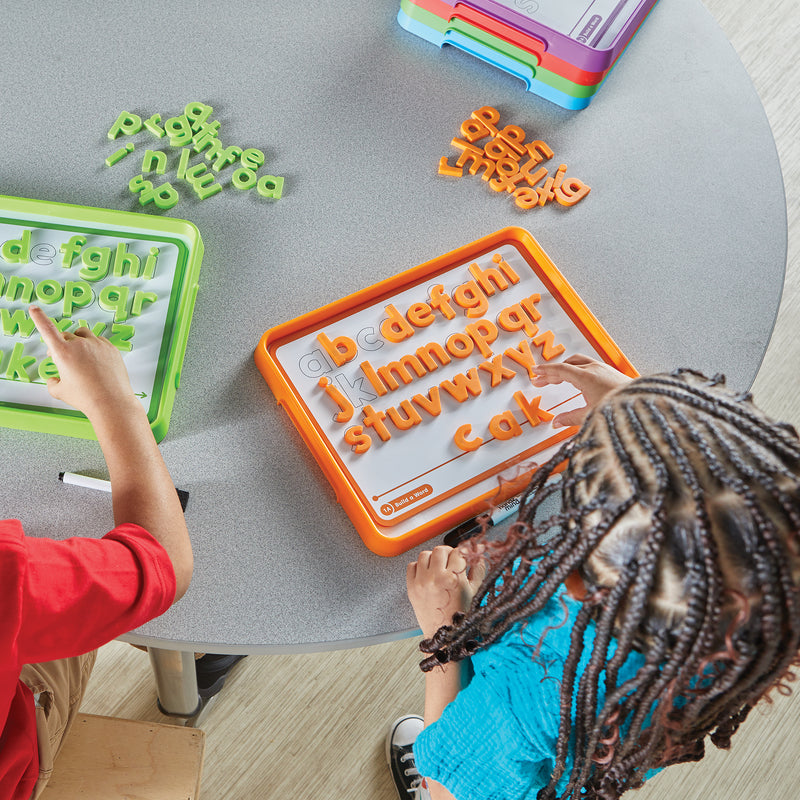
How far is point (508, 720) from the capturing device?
72 cm

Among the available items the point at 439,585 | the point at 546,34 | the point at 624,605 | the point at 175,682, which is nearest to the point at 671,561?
the point at 624,605

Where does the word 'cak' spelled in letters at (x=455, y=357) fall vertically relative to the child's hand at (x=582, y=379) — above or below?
below

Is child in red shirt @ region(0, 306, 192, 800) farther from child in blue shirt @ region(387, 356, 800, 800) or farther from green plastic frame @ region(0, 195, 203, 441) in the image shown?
child in blue shirt @ region(387, 356, 800, 800)

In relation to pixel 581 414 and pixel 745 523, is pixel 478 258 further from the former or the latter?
pixel 745 523

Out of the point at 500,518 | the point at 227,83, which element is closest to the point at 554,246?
the point at 500,518

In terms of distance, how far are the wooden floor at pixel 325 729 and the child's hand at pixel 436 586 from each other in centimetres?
63

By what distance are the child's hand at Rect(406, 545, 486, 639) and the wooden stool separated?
336 millimetres

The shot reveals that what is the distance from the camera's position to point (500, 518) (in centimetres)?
78

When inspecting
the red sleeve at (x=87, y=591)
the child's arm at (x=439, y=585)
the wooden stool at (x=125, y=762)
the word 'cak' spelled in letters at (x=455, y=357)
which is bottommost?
the wooden stool at (x=125, y=762)

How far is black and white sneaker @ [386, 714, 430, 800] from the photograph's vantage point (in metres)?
1.24

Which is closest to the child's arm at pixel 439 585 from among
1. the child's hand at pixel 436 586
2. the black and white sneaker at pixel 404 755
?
the child's hand at pixel 436 586

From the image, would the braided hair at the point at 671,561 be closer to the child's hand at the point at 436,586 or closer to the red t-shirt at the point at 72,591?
the child's hand at the point at 436,586

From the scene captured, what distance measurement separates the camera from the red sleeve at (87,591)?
0.65 metres

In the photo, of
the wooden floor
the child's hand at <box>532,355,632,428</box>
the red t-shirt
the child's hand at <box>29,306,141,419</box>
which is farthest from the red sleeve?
the wooden floor
